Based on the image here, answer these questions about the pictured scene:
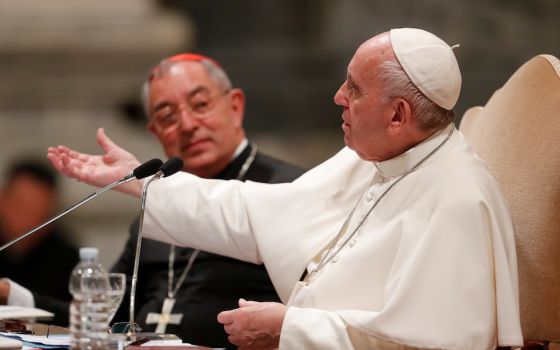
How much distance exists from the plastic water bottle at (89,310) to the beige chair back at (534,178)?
4.21 feet

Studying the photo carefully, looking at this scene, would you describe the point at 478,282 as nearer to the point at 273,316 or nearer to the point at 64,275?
the point at 273,316

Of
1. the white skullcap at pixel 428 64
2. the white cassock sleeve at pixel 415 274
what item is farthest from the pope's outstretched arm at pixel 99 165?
the white skullcap at pixel 428 64

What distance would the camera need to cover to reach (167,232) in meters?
4.50

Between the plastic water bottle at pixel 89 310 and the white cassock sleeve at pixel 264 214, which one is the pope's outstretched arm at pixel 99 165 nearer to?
the white cassock sleeve at pixel 264 214

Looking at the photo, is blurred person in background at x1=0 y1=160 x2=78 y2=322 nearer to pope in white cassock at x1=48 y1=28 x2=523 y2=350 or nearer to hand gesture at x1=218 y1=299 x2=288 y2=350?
pope in white cassock at x1=48 y1=28 x2=523 y2=350

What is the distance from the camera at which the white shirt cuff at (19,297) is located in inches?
201

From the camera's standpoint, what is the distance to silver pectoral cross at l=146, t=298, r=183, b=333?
5.22m

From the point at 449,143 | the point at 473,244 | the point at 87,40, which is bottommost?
the point at 473,244

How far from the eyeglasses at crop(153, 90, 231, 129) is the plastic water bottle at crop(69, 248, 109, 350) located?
78.9 inches

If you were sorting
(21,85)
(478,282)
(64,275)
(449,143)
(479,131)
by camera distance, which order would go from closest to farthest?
(478,282) < (449,143) < (479,131) < (64,275) < (21,85)

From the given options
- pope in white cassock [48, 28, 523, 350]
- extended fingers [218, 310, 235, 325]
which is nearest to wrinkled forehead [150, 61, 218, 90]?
pope in white cassock [48, 28, 523, 350]

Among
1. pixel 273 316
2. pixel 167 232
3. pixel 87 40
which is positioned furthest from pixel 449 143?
pixel 87 40

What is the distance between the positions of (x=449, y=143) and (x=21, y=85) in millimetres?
5534

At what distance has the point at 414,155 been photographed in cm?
392
